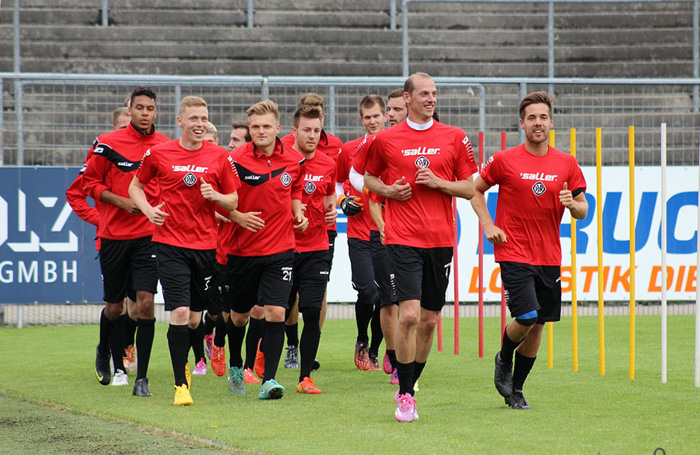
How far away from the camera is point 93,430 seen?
6.27 meters

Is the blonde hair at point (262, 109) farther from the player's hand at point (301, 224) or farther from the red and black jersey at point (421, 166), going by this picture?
the red and black jersey at point (421, 166)

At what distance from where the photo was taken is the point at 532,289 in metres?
6.81

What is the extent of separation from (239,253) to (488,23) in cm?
1342

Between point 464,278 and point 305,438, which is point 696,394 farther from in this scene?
point 464,278

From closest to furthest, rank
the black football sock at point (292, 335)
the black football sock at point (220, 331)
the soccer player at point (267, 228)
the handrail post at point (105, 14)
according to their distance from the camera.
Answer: the soccer player at point (267, 228) → the black football sock at point (220, 331) → the black football sock at point (292, 335) → the handrail post at point (105, 14)

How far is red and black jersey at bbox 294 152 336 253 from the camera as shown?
27.3 feet

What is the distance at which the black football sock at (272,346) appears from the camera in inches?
295

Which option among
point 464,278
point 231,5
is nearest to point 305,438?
point 464,278

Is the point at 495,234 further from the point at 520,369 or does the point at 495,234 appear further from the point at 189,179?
the point at 189,179

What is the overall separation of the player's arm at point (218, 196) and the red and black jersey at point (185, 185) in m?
0.08

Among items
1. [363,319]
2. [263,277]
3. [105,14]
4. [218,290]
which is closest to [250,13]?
[105,14]

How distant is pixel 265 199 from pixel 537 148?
2088mm

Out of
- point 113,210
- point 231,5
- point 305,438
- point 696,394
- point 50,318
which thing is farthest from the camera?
point 231,5

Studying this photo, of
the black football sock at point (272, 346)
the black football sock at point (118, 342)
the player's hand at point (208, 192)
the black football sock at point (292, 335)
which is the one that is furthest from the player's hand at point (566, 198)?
the black football sock at point (118, 342)
